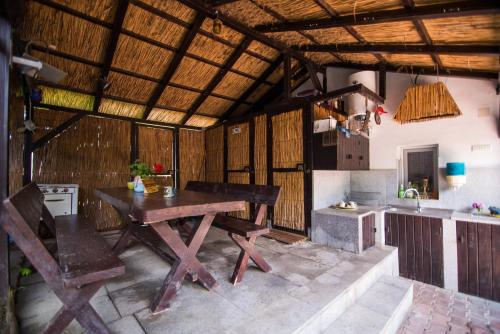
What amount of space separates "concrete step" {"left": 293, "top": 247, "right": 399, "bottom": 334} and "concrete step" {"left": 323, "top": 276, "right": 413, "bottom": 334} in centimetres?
4

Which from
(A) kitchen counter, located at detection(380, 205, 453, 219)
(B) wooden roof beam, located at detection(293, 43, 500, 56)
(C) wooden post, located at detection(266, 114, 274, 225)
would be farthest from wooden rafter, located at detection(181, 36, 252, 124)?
(A) kitchen counter, located at detection(380, 205, 453, 219)

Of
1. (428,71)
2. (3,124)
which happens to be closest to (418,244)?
(428,71)

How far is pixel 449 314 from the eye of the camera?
9.01ft

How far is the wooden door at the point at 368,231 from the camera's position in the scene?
3.44 metres

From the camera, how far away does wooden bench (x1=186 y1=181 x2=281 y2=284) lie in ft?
8.05

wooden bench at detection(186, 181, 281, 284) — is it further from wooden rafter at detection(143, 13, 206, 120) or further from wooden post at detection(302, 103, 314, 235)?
wooden rafter at detection(143, 13, 206, 120)

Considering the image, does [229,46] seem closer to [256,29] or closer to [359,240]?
[256,29]

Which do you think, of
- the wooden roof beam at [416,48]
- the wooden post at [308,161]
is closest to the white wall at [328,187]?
the wooden post at [308,161]

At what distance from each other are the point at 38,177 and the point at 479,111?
7.19 m

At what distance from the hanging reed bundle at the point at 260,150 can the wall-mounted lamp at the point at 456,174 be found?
2.91 m

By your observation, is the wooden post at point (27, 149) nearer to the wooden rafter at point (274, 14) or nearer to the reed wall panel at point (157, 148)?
the reed wall panel at point (157, 148)

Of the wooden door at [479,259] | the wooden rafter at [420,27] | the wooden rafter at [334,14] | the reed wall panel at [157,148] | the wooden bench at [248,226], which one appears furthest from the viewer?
the reed wall panel at [157,148]

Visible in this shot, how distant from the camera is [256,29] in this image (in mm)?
3912

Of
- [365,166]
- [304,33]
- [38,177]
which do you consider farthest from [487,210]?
[38,177]
